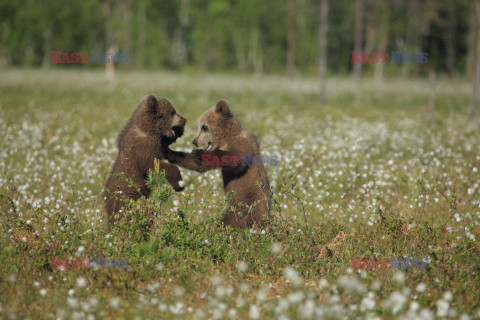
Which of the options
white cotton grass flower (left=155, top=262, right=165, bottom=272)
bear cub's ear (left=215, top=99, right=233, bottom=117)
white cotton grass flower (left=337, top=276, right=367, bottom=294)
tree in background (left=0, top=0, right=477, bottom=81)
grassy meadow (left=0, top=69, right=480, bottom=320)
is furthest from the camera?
tree in background (left=0, top=0, right=477, bottom=81)

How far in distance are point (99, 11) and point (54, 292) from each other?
7582cm

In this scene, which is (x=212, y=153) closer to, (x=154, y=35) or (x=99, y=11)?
(x=154, y=35)

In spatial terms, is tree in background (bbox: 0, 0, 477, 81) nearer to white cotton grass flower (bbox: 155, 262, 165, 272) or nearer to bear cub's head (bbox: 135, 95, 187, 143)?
bear cub's head (bbox: 135, 95, 187, 143)

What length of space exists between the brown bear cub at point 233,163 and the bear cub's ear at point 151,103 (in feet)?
2.07

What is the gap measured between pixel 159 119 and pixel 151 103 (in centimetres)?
26

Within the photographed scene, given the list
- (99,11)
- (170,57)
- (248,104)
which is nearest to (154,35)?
(170,57)

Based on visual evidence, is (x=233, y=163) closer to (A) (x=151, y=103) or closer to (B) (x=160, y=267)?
(A) (x=151, y=103)

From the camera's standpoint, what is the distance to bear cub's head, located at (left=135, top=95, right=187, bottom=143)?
20.2ft

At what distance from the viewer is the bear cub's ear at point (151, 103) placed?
610 cm

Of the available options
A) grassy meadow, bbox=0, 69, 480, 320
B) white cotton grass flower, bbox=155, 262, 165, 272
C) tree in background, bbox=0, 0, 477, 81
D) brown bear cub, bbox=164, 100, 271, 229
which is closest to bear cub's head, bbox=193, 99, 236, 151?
brown bear cub, bbox=164, 100, 271, 229

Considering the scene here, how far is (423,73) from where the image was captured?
6650 cm

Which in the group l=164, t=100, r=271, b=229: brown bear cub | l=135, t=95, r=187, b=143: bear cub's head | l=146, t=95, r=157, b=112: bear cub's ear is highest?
l=146, t=95, r=157, b=112: bear cub's ear

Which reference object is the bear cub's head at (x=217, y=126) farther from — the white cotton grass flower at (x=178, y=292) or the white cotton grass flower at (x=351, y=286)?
the white cotton grass flower at (x=351, y=286)

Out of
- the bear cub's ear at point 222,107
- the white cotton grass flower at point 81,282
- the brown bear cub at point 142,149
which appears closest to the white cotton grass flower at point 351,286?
the white cotton grass flower at point 81,282
